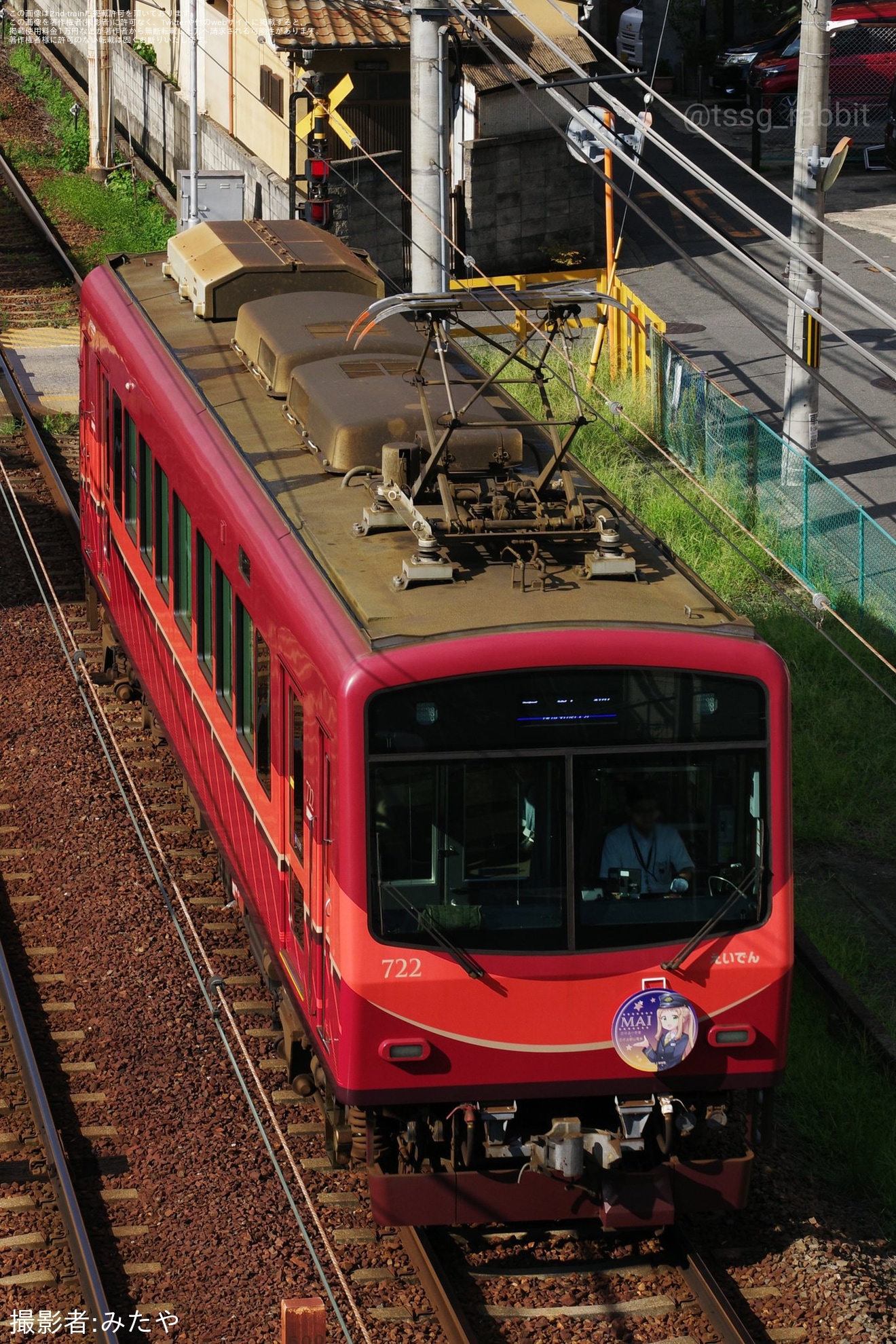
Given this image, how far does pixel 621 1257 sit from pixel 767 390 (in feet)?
47.3

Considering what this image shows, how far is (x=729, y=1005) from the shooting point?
23.5 feet

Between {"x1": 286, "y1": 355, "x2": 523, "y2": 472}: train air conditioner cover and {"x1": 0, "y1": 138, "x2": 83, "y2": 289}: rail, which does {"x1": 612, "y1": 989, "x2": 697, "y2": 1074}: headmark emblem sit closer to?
{"x1": 286, "y1": 355, "x2": 523, "y2": 472}: train air conditioner cover

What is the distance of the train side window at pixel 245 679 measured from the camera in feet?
28.2

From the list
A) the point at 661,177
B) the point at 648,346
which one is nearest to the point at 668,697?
the point at 648,346

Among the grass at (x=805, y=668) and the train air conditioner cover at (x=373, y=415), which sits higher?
the train air conditioner cover at (x=373, y=415)

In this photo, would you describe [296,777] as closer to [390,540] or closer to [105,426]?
[390,540]

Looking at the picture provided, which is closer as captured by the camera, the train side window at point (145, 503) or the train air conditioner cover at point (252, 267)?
the train side window at point (145, 503)

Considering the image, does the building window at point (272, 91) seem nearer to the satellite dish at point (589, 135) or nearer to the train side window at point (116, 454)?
the satellite dish at point (589, 135)

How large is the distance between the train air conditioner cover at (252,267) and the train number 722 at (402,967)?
5680 mm

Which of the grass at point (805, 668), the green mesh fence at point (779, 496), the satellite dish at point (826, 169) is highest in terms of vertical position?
the satellite dish at point (826, 169)

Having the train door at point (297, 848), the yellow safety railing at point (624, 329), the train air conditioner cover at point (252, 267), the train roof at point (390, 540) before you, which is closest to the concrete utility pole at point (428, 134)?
the train air conditioner cover at point (252, 267)

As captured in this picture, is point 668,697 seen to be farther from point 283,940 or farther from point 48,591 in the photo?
point 48,591

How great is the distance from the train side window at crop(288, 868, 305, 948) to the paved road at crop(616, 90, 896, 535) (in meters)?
10.6

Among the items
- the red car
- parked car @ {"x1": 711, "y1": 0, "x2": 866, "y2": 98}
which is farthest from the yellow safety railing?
parked car @ {"x1": 711, "y1": 0, "x2": 866, "y2": 98}
